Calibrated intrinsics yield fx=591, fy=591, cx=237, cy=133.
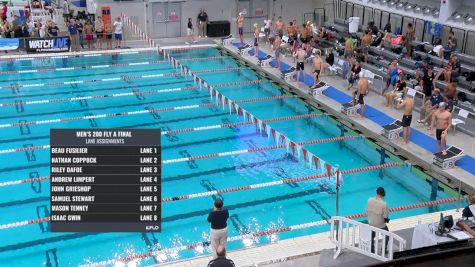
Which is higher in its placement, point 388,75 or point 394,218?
point 388,75

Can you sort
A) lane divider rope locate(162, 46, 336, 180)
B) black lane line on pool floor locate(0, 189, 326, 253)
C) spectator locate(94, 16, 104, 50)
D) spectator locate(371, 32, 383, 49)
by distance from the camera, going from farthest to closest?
spectator locate(94, 16, 104, 50)
spectator locate(371, 32, 383, 49)
lane divider rope locate(162, 46, 336, 180)
black lane line on pool floor locate(0, 189, 326, 253)

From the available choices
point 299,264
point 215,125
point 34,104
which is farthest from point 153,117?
point 299,264

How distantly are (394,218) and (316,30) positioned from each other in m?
12.9

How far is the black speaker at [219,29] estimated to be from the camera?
2366 centimetres

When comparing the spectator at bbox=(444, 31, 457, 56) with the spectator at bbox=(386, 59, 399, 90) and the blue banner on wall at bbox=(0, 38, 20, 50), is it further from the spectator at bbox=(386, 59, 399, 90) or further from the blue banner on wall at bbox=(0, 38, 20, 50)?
the blue banner on wall at bbox=(0, 38, 20, 50)

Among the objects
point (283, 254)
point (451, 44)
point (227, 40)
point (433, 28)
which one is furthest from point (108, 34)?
point (283, 254)

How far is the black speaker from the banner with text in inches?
226

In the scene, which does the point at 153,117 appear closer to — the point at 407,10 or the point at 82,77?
the point at 82,77

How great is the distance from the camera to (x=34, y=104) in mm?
15781

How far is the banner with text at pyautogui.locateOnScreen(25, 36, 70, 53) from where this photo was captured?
20.4m

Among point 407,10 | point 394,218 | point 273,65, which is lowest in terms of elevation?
point 394,218

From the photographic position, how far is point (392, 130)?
1283 cm

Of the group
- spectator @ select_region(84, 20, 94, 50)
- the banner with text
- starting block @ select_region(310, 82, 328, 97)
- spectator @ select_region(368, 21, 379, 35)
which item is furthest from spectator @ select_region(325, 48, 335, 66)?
the banner with text

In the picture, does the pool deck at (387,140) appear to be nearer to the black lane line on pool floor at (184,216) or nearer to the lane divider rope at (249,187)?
the lane divider rope at (249,187)
